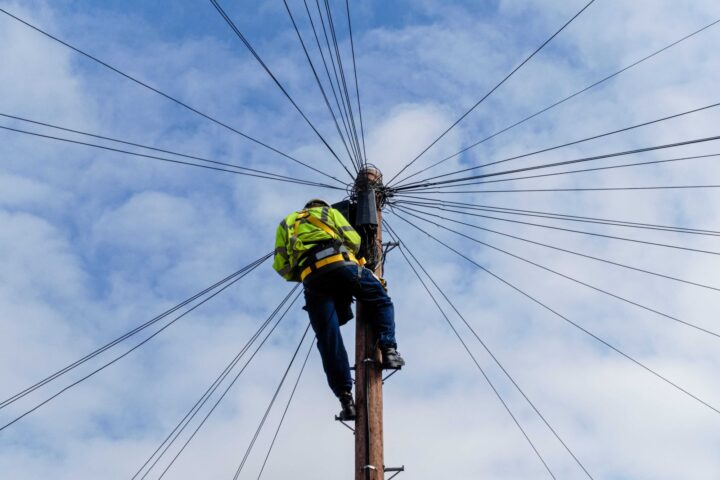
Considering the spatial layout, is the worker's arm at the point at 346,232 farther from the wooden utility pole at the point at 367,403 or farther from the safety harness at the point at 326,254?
the wooden utility pole at the point at 367,403

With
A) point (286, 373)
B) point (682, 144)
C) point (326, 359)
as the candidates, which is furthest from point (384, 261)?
point (682, 144)

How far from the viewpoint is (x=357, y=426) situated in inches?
205

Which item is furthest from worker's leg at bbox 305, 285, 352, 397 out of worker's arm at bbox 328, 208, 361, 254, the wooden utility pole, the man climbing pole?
worker's arm at bbox 328, 208, 361, 254

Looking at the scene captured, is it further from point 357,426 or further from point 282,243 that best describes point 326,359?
point 282,243

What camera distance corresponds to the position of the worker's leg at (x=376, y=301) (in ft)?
18.4

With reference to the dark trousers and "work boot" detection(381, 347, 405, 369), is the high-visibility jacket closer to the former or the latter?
the dark trousers

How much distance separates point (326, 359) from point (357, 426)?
24.2 inches

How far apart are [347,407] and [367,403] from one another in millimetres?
172

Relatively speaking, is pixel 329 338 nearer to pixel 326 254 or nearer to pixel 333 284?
pixel 333 284

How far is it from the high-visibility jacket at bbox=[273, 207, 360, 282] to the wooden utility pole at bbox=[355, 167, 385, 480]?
Answer: 0.60 m

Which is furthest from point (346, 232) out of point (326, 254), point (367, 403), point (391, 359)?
point (367, 403)

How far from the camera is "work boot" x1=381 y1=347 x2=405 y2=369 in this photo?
17.8 ft

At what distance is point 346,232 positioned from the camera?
5965mm

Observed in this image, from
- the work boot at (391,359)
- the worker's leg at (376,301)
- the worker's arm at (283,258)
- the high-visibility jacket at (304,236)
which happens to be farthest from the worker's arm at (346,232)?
the work boot at (391,359)
